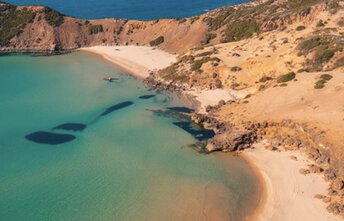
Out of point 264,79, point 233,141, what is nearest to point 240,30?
point 264,79

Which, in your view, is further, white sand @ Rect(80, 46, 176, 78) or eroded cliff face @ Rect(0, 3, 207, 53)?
eroded cliff face @ Rect(0, 3, 207, 53)

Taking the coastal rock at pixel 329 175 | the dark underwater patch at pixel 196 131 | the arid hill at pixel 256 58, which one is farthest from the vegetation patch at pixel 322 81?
the coastal rock at pixel 329 175

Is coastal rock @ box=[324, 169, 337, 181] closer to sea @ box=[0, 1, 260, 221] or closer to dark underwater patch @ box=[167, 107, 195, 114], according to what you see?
sea @ box=[0, 1, 260, 221]

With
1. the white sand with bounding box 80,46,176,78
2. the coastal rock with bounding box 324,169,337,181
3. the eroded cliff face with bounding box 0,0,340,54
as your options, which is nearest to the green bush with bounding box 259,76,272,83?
the eroded cliff face with bounding box 0,0,340,54

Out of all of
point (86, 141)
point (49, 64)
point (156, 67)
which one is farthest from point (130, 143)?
point (49, 64)

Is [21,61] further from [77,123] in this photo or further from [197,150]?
[197,150]

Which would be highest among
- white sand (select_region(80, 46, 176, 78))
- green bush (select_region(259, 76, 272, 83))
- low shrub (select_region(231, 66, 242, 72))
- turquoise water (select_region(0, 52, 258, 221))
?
low shrub (select_region(231, 66, 242, 72))
